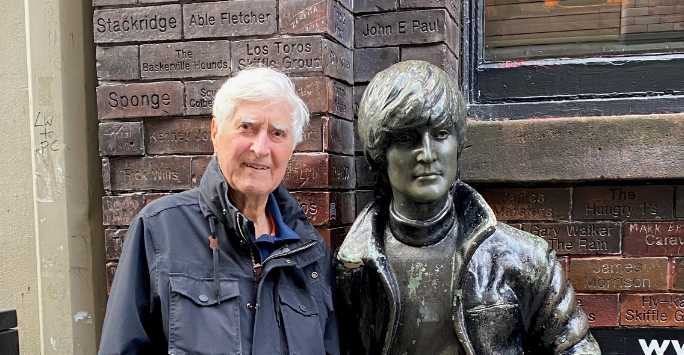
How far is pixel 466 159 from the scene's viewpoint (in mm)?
2391

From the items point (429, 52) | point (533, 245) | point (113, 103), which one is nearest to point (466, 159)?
point (429, 52)

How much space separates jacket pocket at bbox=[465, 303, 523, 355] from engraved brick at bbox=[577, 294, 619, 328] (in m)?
0.75

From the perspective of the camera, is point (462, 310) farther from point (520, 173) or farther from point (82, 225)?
point (82, 225)

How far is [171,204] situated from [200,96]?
2.06ft

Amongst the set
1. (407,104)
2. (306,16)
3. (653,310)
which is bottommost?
(653,310)

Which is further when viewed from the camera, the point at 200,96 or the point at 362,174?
the point at 362,174

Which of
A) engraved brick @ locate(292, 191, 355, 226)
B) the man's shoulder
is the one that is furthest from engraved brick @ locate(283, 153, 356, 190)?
the man's shoulder

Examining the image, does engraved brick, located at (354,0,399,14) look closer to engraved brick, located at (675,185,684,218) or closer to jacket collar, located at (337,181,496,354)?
jacket collar, located at (337,181,496,354)

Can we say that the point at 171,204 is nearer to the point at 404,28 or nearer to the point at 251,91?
the point at 251,91

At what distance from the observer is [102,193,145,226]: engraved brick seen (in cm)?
229

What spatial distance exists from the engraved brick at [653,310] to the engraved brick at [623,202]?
0.98ft

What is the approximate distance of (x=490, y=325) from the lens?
1751 mm

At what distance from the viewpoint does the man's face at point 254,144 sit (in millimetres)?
1681

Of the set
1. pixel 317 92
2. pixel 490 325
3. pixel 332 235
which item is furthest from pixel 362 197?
pixel 490 325
